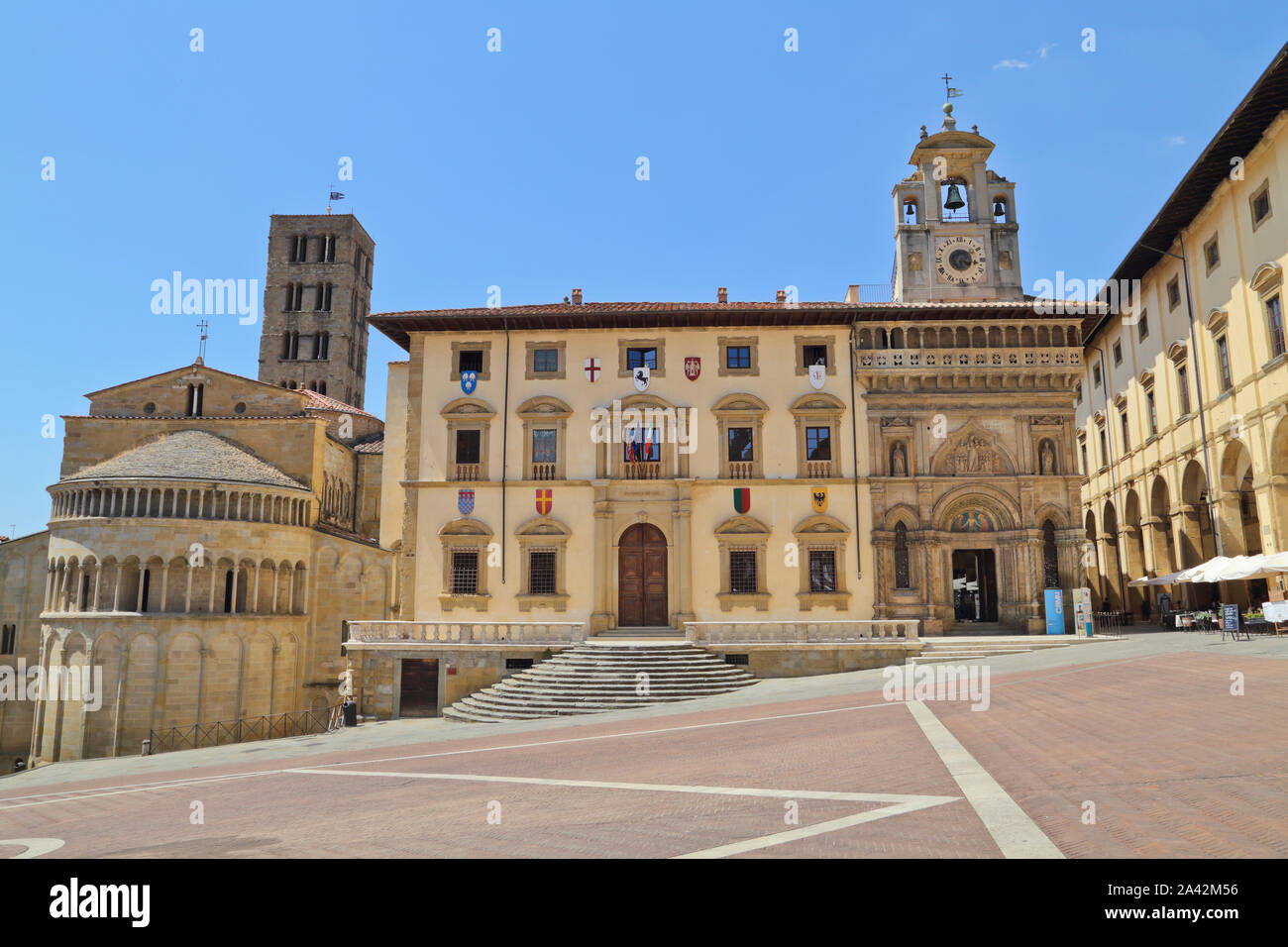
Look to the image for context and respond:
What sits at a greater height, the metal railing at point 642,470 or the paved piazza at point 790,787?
the metal railing at point 642,470

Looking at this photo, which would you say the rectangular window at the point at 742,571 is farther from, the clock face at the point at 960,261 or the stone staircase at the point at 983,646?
the clock face at the point at 960,261

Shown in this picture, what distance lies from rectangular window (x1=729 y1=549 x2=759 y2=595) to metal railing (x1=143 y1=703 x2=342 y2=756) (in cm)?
1756

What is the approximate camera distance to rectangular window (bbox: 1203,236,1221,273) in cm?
3288

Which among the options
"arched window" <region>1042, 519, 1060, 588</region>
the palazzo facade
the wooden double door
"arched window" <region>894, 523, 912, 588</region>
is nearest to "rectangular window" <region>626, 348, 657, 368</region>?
the palazzo facade

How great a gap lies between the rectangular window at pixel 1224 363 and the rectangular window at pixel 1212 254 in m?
3.07

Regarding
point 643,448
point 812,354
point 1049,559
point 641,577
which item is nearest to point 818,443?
point 812,354

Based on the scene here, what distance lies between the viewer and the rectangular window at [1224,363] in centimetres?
3222

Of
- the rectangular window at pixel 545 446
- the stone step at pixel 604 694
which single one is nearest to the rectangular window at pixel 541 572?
the rectangular window at pixel 545 446

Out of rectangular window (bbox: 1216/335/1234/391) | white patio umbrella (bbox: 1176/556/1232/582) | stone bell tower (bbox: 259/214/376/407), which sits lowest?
white patio umbrella (bbox: 1176/556/1232/582)

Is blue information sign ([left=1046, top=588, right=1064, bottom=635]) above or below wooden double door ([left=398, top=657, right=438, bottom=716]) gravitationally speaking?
above

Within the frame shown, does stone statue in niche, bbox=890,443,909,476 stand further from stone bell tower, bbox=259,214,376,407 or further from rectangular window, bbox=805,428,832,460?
stone bell tower, bbox=259,214,376,407

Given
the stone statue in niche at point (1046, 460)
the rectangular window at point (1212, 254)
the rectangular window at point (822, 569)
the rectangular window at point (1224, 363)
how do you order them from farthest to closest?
the rectangular window at point (822, 569) < the stone statue in niche at point (1046, 460) < the rectangular window at point (1212, 254) < the rectangular window at point (1224, 363)
